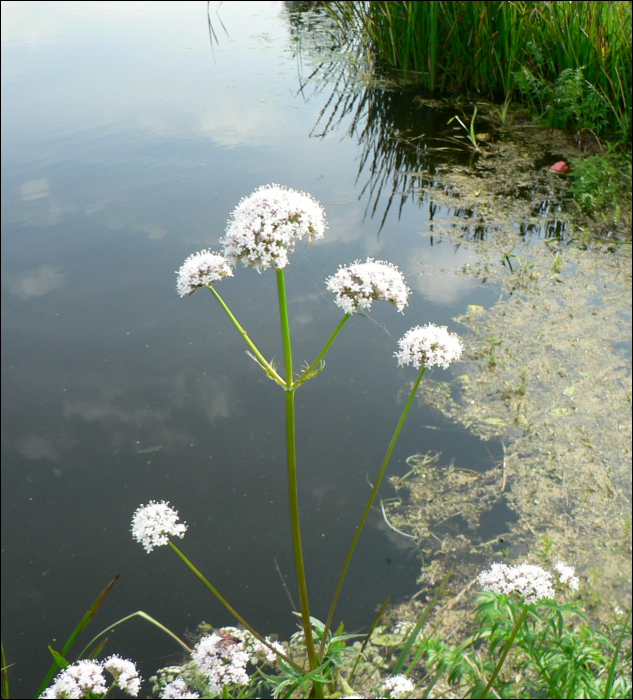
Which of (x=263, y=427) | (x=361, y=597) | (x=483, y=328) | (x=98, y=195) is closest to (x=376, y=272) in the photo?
(x=361, y=597)

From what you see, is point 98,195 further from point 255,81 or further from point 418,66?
point 418,66

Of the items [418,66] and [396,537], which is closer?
[396,537]

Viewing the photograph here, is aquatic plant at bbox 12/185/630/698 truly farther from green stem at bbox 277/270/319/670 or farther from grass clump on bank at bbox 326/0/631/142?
grass clump on bank at bbox 326/0/631/142

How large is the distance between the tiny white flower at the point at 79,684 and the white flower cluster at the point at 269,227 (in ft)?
2.90

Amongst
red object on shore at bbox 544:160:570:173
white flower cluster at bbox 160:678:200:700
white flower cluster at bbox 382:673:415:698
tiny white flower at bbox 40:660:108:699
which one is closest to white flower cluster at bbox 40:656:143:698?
tiny white flower at bbox 40:660:108:699

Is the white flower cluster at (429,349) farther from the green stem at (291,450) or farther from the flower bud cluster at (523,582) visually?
the flower bud cluster at (523,582)

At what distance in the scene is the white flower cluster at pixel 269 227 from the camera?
4.04ft

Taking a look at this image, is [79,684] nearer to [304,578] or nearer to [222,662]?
[222,662]

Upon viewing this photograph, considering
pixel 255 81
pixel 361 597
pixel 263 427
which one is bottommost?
pixel 361 597

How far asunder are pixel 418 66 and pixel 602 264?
3446 millimetres

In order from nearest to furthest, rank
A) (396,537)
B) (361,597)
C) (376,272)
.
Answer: (376,272)
(361,597)
(396,537)

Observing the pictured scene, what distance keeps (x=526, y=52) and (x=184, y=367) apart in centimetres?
423

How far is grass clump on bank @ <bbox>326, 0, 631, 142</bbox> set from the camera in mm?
4945

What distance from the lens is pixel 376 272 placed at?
1.30 metres
